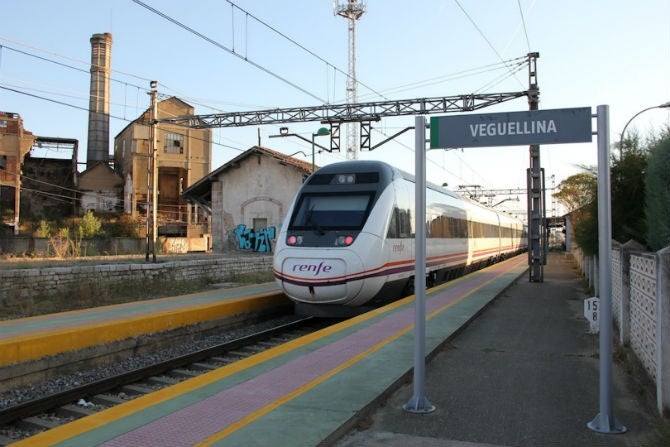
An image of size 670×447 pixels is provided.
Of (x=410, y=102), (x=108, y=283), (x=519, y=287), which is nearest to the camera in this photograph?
(x=108, y=283)

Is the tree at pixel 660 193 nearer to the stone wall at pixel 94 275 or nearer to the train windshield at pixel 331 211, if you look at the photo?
the train windshield at pixel 331 211

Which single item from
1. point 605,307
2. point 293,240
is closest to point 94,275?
point 293,240

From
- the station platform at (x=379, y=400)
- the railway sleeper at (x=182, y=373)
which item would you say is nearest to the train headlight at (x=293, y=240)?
the station platform at (x=379, y=400)

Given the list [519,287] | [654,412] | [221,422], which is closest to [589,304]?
[654,412]

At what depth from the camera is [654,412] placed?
4.82 m

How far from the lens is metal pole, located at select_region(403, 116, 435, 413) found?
5.12 meters

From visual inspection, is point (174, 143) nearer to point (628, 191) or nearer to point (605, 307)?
point (628, 191)

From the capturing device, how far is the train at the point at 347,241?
1022 cm

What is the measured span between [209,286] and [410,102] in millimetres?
11340

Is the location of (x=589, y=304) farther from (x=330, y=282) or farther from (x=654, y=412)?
(x=330, y=282)

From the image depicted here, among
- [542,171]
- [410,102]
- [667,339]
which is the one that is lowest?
[667,339]

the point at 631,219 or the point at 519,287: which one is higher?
the point at 631,219

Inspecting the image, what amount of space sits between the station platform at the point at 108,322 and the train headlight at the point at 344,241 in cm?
295

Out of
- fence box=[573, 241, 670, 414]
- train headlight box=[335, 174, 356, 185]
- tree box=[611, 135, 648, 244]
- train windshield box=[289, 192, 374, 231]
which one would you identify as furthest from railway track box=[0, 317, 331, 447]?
tree box=[611, 135, 648, 244]
